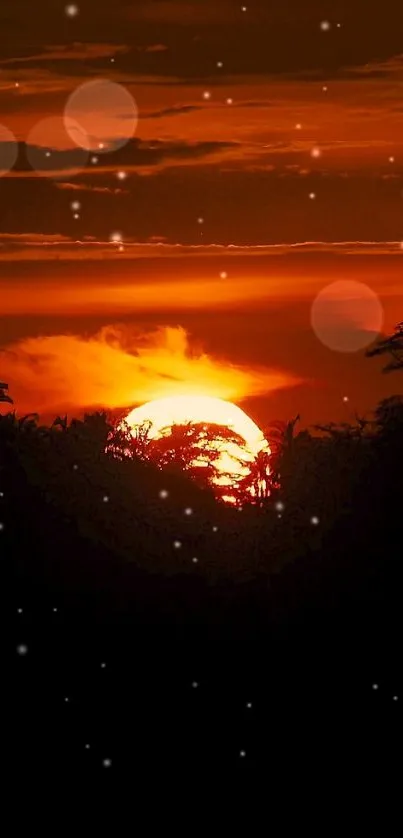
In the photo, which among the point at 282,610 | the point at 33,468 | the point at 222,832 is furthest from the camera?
Answer: the point at 33,468

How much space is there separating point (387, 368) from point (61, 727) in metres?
4.52

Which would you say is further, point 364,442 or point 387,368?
point 364,442

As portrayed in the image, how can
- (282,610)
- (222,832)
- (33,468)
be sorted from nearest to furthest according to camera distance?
(222,832), (282,610), (33,468)

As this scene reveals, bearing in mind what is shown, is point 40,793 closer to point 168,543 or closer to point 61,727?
→ point 61,727

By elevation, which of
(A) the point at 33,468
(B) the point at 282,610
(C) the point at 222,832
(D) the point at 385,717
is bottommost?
(C) the point at 222,832

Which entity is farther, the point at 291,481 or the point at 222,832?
the point at 291,481

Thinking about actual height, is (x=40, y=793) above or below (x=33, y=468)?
below

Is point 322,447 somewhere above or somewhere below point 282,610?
above

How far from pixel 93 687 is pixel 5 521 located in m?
2.01

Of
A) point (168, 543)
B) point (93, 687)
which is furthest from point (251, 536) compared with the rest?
point (93, 687)

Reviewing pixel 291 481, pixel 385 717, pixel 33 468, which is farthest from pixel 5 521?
pixel 385 717

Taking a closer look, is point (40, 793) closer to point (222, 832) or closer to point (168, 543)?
point (222, 832)

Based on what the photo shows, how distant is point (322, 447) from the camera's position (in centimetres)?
1756

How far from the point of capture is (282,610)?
15.8 m
